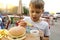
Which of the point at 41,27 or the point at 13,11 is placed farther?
the point at 13,11

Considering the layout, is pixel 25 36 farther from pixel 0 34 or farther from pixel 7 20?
pixel 7 20

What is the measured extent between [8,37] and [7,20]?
297 millimetres

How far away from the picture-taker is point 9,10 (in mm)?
1166

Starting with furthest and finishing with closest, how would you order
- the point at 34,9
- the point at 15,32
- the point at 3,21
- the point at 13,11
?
the point at 13,11 → the point at 3,21 → the point at 34,9 → the point at 15,32

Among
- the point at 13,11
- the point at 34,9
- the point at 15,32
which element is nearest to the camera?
the point at 15,32

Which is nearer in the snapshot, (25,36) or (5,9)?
(25,36)

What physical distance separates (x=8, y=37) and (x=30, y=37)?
0.09 m

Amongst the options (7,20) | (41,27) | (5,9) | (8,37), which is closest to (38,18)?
(41,27)

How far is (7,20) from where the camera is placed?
2.94 ft

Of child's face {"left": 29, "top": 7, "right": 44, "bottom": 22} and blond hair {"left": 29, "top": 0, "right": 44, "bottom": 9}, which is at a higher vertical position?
blond hair {"left": 29, "top": 0, "right": 44, "bottom": 9}

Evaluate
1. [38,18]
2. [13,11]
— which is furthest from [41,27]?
[13,11]

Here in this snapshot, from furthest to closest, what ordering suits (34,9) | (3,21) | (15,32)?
(3,21) → (34,9) → (15,32)

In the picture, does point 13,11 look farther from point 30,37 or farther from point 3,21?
point 30,37

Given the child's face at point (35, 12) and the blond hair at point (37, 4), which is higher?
the blond hair at point (37, 4)
